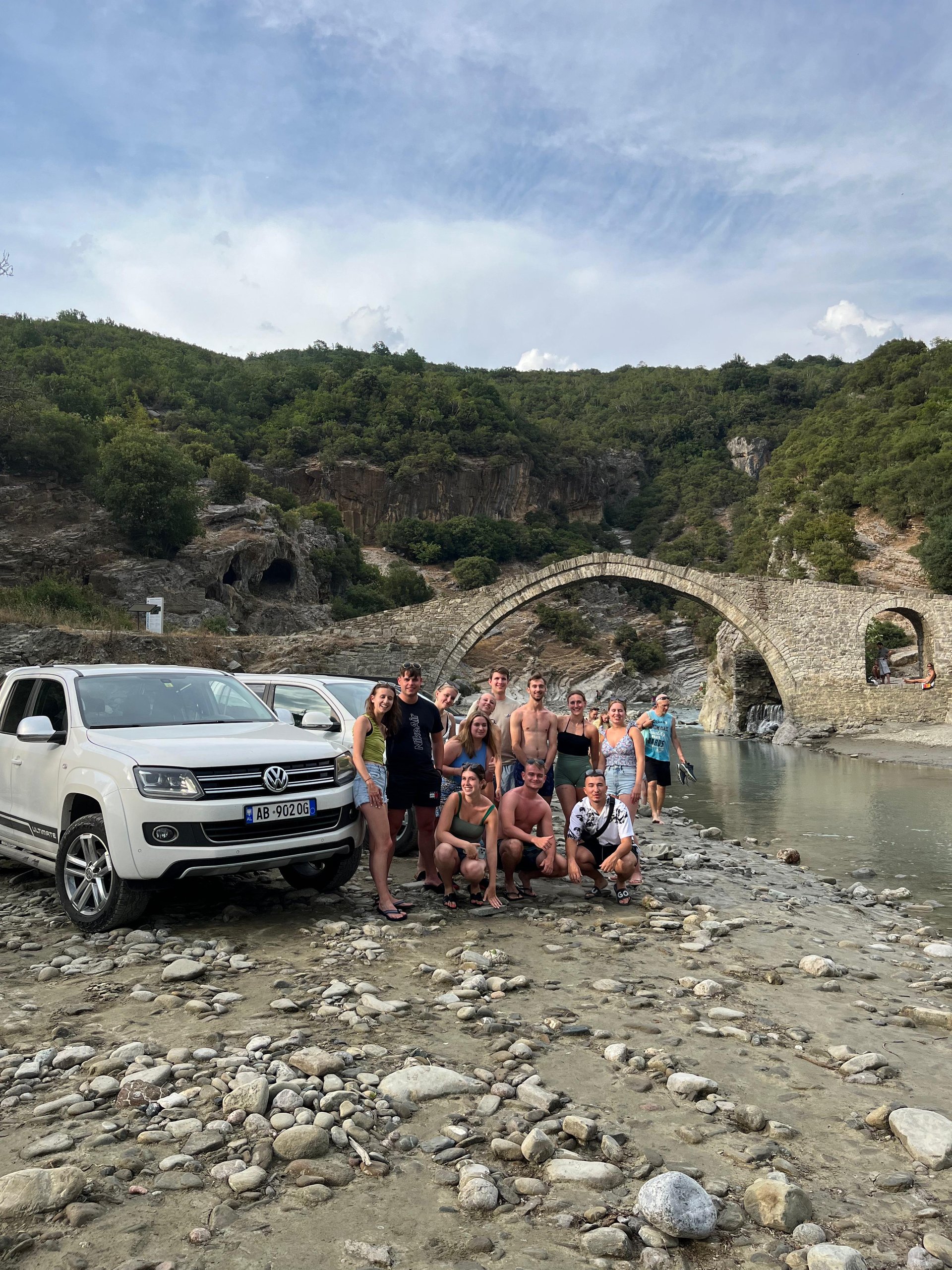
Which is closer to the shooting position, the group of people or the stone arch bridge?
the group of people

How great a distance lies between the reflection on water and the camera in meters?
8.48

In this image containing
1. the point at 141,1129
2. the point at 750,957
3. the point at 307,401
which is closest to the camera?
the point at 141,1129

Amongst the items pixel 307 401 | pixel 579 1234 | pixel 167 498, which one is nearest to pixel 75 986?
pixel 579 1234

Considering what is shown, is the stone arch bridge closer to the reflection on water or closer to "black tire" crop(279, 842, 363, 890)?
the reflection on water

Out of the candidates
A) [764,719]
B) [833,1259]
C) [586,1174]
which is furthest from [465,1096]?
[764,719]

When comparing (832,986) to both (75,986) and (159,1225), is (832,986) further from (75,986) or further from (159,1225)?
(75,986)

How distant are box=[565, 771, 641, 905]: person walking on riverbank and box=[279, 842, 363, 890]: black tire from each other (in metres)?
1.48

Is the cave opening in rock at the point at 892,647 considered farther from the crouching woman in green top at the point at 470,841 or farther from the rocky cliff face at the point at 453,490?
the rocky cliff face at the point at 453,490

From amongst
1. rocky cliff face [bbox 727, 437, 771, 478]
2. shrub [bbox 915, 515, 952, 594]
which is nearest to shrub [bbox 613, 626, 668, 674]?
shrub [bbox 915, 515, 952, 594]

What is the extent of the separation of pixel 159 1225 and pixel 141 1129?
0.54m

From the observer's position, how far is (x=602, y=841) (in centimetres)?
586

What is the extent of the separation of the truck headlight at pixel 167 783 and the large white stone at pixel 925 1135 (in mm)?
3597

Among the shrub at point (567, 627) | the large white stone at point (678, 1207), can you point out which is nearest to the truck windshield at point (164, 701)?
the large white stone at point (678, 1207)

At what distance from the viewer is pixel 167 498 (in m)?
36.6
